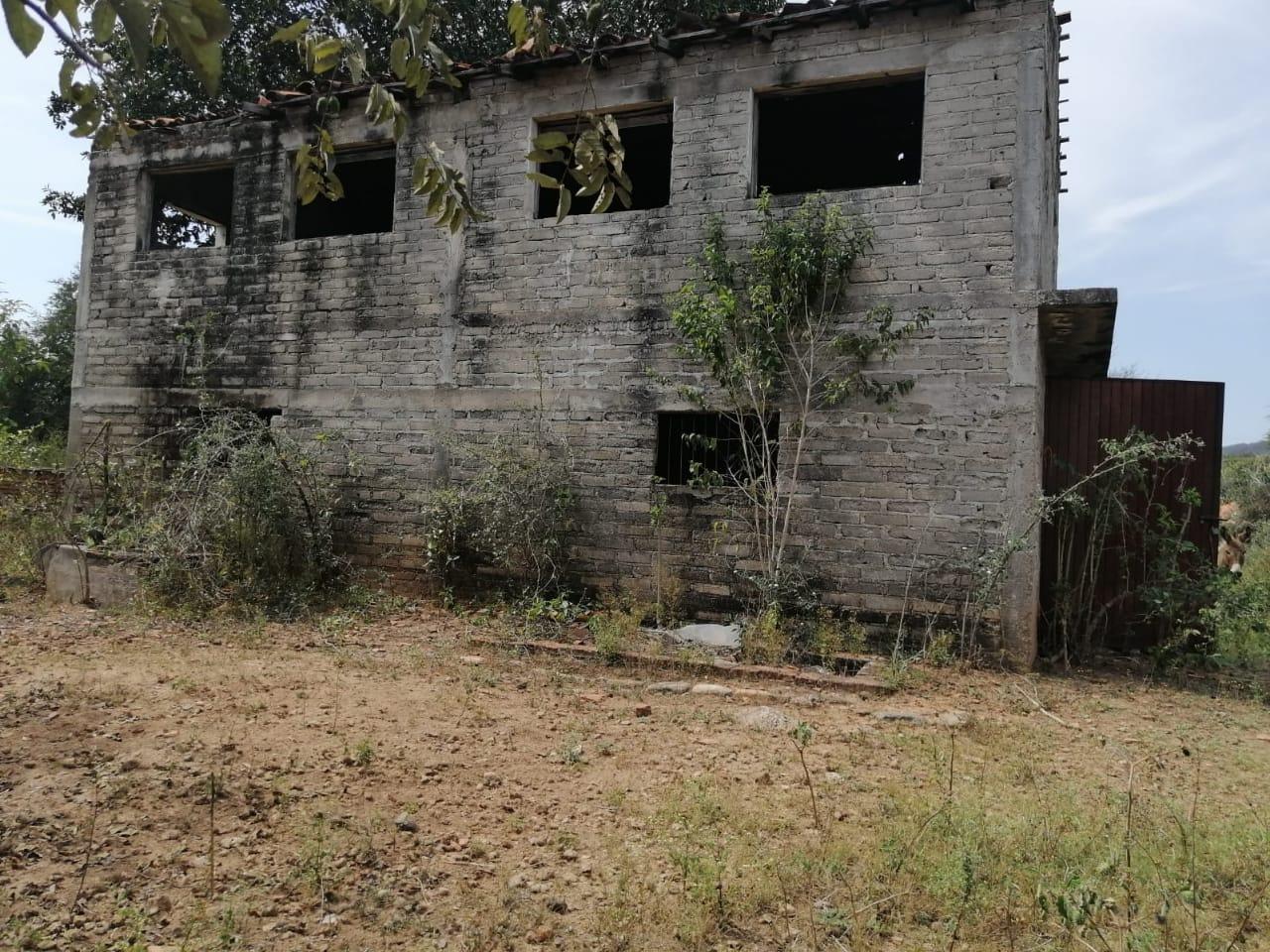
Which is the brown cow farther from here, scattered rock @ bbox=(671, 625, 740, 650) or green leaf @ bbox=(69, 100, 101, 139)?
green leaf @ bbox=(69, 100, 101, 139)

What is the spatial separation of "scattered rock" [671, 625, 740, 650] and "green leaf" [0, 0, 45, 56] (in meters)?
5.80

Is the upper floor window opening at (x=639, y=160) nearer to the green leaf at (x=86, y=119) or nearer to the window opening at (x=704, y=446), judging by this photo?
the window opening at (x=704, y=446)

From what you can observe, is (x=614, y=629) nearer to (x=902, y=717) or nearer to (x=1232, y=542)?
(x=902, y=717)

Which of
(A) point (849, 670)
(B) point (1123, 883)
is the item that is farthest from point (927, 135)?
(B) point (1123, 883)

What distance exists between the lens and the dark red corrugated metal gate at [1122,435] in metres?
6.84

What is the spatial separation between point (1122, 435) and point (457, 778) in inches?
246

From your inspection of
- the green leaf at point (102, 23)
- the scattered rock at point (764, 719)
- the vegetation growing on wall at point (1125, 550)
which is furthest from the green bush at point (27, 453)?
the vegetation growing on wall at point (1125, 550)

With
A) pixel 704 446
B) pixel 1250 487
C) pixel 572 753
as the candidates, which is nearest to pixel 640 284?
pixel 704 446

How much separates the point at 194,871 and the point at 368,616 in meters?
4.56

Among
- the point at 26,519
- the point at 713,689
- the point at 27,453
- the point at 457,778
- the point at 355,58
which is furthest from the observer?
the point at 27,453

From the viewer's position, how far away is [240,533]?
7.43 m

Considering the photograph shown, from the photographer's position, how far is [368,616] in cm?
741

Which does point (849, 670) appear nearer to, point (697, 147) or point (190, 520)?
point (697, 147)

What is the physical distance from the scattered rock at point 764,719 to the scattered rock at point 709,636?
1.43m
